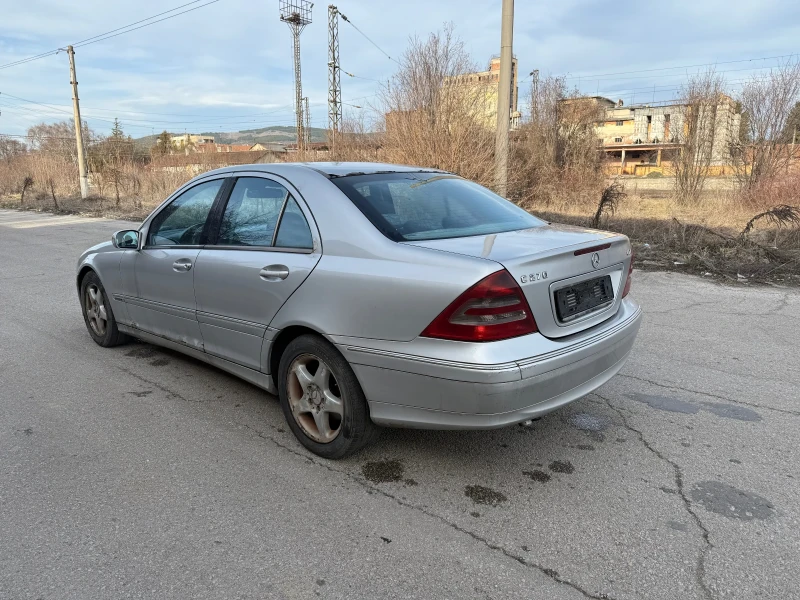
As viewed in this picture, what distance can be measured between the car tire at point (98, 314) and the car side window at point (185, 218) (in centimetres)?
104

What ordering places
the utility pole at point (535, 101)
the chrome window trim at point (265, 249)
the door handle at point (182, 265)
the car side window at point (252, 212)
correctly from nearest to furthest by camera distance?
the chrome window trim at point (265, 249), the car side window at point (252, 212), the door handle at point (182, 265), the utility pole at point (535, 101)

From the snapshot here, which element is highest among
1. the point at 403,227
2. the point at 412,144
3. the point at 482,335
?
the point at 412,144

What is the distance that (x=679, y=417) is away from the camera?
368 cm

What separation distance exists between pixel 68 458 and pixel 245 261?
4.85 ft

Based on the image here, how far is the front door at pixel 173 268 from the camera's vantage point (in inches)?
158

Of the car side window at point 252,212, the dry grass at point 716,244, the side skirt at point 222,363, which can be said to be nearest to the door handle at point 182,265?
the car side window at point 252,212

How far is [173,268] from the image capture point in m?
4.12

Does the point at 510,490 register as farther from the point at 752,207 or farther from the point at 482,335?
the point at 752,207

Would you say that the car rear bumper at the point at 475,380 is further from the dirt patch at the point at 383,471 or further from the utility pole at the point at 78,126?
the utility pole at the point at 78,126

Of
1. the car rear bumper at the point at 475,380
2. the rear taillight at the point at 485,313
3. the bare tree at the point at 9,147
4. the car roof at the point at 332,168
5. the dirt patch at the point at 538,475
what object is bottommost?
the dirt patch at the point at 538,475

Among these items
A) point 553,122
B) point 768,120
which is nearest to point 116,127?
Answer: point 553,122

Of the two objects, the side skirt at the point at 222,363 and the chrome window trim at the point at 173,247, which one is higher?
the chrome window trim at the point at 173,247

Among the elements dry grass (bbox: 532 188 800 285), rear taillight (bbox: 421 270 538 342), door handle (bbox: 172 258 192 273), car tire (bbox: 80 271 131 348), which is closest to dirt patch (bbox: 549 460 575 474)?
rear taillight (bbox: 421 270 538 342)

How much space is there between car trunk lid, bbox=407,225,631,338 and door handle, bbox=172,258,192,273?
1.85 m
